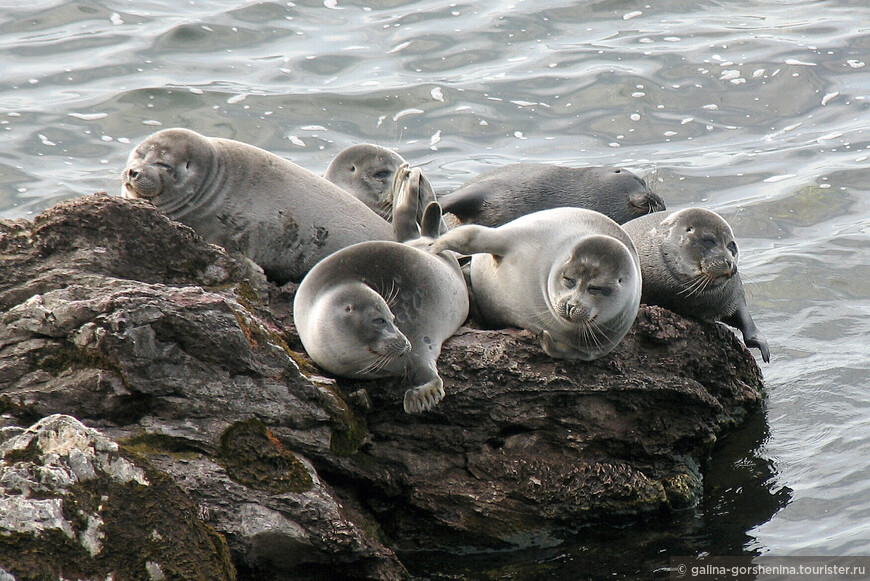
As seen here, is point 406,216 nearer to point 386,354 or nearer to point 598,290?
point 598,290

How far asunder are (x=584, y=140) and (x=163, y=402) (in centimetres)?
780

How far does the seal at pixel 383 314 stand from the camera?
14.5 ft

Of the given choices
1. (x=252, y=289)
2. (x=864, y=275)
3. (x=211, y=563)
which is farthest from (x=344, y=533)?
(x=864, y=275)

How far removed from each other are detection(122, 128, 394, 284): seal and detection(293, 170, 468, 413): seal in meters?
0.68

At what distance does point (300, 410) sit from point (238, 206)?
1.62 m

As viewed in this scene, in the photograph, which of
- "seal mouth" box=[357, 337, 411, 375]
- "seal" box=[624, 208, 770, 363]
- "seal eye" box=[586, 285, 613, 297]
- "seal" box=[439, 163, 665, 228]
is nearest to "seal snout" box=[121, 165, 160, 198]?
"seal mouth" box=[357, 337, 411, 375]

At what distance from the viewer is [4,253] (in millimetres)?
4512

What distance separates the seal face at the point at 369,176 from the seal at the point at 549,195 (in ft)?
1.82

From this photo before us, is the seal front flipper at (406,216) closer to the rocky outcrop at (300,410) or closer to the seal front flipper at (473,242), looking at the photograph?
the seal front flipper at (473,242)

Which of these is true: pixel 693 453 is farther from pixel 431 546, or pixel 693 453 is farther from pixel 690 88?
pixel 690 88

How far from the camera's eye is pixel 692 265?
18.9ft

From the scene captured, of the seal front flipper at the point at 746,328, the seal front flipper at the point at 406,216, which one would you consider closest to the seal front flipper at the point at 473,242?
the seal front flipper at the point at 406,216

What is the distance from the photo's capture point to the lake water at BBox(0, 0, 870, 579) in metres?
9.19

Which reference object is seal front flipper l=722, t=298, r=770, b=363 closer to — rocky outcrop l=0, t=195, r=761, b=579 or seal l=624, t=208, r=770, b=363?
seal l=624, t=208, r=770, b=363
